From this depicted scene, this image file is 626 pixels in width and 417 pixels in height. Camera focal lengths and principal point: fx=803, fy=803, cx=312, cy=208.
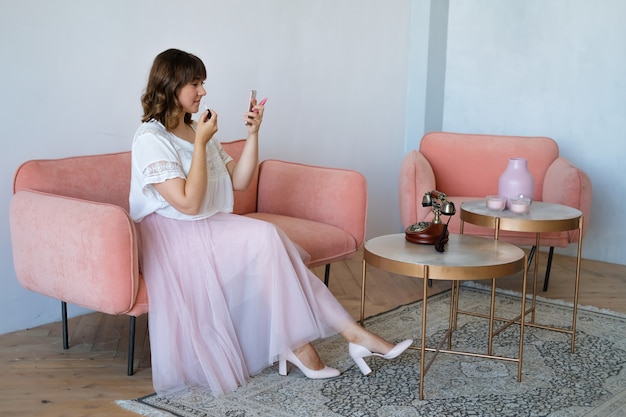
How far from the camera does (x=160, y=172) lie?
9.52 ft

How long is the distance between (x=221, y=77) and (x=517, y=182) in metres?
1.68

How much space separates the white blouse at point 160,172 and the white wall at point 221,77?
0.71m

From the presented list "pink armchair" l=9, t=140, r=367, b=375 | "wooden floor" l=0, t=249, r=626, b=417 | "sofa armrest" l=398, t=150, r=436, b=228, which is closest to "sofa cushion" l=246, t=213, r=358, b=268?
"pink armchair" l=9, t=140, r=367, b=375

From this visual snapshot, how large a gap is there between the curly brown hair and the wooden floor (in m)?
0.96

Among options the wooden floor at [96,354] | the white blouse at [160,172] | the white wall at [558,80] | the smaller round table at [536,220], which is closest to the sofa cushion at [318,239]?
the wooden floor at [96,354]

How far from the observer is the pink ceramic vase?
349cm

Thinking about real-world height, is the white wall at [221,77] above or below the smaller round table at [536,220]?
above

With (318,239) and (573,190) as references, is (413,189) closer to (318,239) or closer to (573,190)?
(573,190)

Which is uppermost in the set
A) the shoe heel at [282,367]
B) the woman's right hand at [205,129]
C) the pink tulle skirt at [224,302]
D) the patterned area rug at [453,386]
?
the woman's right hand at [205,129]

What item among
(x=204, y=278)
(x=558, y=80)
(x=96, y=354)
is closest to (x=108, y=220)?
(x=204, y=278)

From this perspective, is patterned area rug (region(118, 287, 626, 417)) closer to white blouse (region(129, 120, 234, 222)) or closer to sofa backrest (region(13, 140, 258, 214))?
white blouse (region(129, 120, 234, 222))

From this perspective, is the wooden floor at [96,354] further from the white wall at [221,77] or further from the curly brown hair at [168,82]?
the curly brown hair at [168,82]

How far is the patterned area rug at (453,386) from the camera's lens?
271 cm

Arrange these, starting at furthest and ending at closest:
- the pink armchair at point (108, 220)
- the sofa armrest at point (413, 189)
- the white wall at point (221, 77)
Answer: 1. the sofa armrest at point (413, 189)
2. the white wall at point (221, 77)
3. the pink armchair at point (108, 220)
